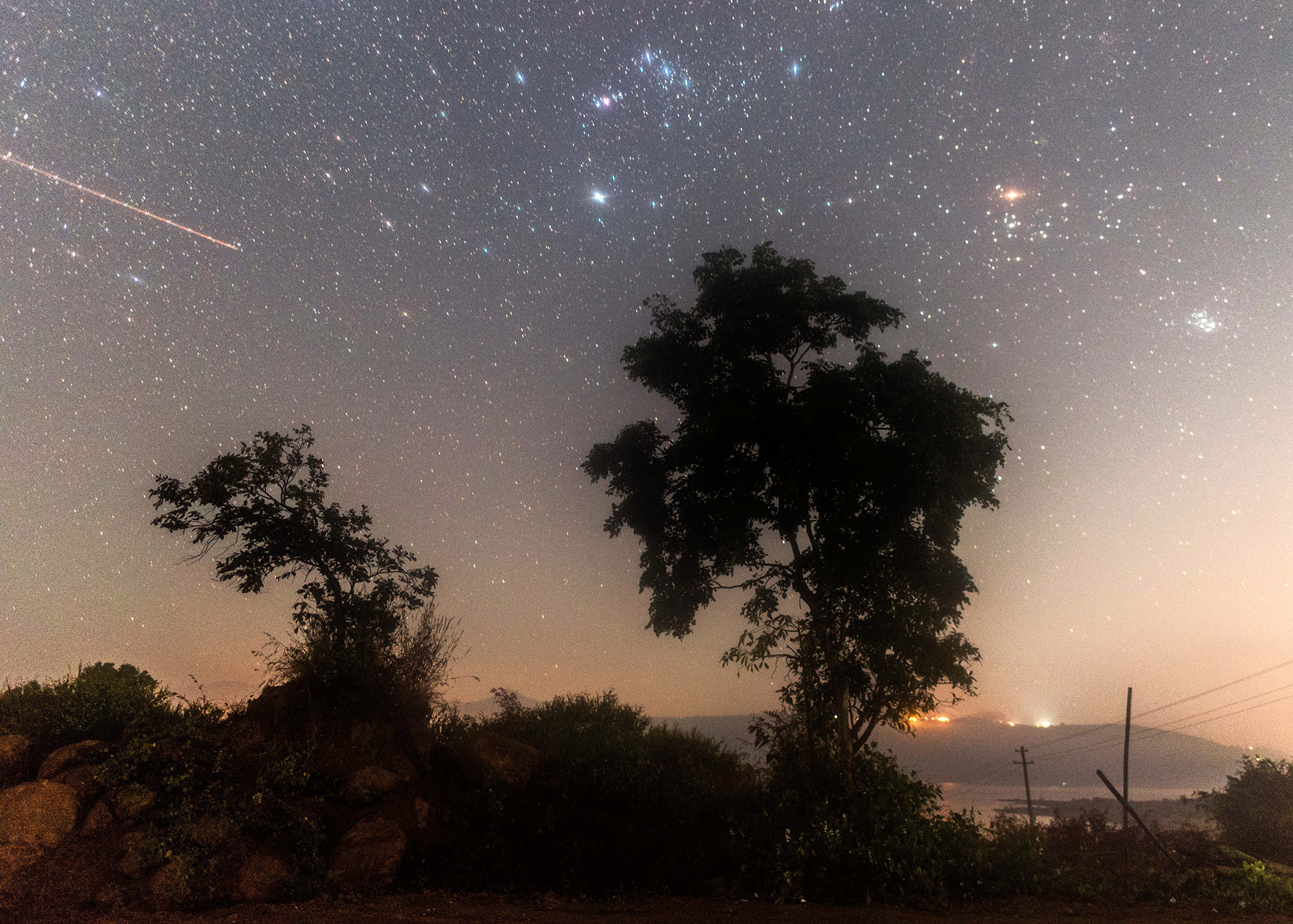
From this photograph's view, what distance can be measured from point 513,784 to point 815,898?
21.1 ft

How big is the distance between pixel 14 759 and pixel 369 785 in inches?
252

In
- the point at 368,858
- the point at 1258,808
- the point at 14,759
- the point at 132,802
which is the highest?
the point at 14,759

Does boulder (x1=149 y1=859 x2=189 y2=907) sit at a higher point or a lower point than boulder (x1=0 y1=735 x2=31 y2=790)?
lower

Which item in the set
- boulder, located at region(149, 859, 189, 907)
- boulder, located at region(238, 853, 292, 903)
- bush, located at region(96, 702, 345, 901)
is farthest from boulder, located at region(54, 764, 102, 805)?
boulder, located at region(238, 853, 292, 903)

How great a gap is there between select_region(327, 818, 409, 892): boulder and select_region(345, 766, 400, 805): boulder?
0.95 m

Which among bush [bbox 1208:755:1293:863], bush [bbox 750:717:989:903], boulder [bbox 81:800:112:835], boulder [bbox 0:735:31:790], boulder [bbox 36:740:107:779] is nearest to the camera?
boulder [bbox 81:800:112:835]

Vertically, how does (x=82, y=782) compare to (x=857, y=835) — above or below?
above

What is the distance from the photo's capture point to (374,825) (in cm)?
1135

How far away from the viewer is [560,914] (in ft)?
31.5

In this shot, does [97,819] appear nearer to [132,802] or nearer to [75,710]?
[132,802]

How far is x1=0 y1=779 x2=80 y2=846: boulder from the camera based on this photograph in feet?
33.1

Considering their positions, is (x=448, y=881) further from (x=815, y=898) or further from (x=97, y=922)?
(x=815, y=898)

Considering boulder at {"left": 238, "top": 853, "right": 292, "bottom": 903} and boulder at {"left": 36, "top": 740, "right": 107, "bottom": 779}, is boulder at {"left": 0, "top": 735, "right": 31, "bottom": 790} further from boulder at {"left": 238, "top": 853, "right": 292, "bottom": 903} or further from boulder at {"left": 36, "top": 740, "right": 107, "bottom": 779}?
boulder at {"left": 238, "top": 853, "right": 292, "bottom": 903}

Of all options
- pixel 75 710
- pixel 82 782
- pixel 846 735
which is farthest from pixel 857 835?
pixel 75 710
